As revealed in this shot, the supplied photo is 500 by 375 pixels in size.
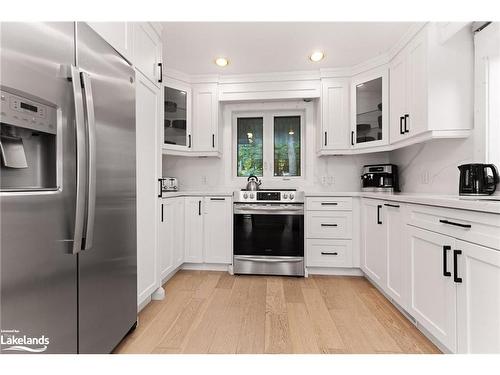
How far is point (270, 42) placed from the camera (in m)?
2.57

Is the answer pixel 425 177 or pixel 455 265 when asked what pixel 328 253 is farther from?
pixel 455 265

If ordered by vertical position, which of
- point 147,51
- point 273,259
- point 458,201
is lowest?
point 273,259

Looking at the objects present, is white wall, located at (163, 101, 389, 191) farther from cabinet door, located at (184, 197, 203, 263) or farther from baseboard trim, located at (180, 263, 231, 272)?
baseboard trim, located at (180, 263, 231, 272)

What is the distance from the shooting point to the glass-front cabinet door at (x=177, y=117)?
316cm

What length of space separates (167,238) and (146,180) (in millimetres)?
886

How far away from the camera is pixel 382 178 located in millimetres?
2869

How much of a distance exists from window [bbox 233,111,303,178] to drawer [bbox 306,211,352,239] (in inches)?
32.0

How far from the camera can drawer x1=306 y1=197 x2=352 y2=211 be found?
2928 mm

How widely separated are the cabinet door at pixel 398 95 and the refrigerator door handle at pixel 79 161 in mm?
2492

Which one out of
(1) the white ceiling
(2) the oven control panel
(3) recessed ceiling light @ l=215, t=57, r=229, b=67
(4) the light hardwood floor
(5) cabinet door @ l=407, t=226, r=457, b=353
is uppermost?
(1) the white ceiling

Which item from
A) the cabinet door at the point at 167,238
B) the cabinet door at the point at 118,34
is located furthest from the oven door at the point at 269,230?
the cabinet door at the point at 118,34
